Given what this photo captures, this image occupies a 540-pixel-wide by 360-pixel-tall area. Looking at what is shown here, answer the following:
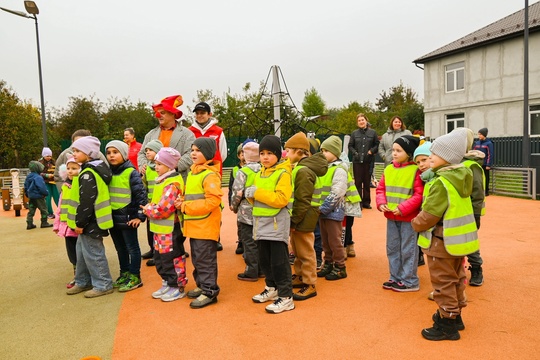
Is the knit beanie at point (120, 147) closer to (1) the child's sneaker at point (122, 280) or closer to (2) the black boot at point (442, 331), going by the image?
(1) the child's sneaker at point (122, 280)

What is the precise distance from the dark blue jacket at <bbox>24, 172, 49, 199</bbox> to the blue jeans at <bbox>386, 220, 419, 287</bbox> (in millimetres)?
7772

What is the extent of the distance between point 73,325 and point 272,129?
569cm

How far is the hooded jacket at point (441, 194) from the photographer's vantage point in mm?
3287

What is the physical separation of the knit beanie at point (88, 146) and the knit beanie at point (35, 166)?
5.35 m

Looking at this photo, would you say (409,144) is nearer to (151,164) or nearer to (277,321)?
(277,321)

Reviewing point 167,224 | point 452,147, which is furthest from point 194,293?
point 452,147

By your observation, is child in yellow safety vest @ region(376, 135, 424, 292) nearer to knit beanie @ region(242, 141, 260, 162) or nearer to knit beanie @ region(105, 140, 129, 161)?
knit beanie @ region(242, 141, 260, 162)

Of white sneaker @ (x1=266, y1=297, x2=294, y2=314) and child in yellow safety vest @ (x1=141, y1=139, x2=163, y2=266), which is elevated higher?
child in yellow safety vest @ (x1=141, y1=139, x2=163, y2=266)

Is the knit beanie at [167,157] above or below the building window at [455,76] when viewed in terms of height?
below

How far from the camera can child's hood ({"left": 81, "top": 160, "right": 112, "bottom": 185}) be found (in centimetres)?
447

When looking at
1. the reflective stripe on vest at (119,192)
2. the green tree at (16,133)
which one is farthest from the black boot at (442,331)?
the green tree at (16,133)

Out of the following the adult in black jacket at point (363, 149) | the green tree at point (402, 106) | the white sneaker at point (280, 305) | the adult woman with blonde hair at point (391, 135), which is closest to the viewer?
the white sneaker at point (280, 305)

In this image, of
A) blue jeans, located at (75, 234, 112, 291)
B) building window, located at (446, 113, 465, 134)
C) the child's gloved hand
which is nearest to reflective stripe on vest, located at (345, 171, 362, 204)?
the child's gloved hand

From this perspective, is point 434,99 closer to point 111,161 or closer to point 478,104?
point 478,104
